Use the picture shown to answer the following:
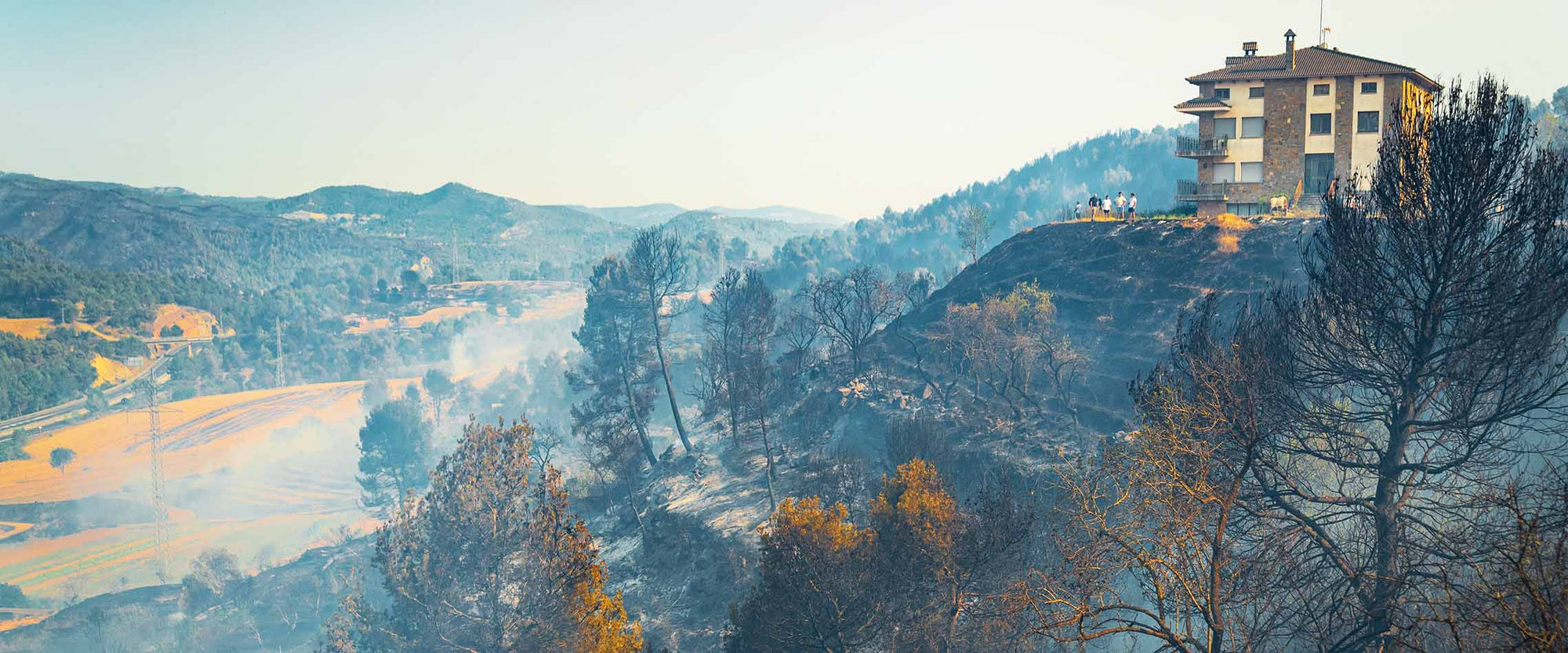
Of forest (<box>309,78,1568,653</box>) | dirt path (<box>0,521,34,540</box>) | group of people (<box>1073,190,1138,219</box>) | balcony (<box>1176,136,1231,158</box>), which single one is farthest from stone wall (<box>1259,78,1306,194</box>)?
dirt path (<box>0,521,34,540</box>)

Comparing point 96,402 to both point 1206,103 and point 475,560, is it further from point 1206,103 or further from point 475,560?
point 1206,103

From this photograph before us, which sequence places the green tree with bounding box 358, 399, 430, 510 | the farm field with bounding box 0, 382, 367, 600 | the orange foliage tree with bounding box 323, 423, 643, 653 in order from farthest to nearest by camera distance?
the green tree with bounding box 358, 399, 430, 510, the farm field with bounding box 0, 382, 367, 600, the orange foliage tree with bounding box 323, 423, 643, 653

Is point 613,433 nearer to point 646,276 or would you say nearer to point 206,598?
point 646,276

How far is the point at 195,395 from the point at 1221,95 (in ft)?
536

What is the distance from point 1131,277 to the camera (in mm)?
62406

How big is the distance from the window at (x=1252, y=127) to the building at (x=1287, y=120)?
4 cm

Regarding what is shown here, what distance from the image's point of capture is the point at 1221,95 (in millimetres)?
60375

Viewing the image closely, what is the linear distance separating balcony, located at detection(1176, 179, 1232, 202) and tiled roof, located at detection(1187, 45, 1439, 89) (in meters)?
5.74

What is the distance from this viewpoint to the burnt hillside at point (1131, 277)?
5691 cm

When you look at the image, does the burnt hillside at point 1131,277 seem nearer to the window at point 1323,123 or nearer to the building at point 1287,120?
the building at point 1287,120

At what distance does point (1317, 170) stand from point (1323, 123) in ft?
8.18

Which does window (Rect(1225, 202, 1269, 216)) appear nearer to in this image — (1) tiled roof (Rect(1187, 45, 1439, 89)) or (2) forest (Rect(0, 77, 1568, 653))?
(2) forest (Rect(0, 77, 1568, 653))

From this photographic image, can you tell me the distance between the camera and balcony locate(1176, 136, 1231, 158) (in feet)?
198

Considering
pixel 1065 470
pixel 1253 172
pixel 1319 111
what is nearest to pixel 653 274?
pixel 1253 172
